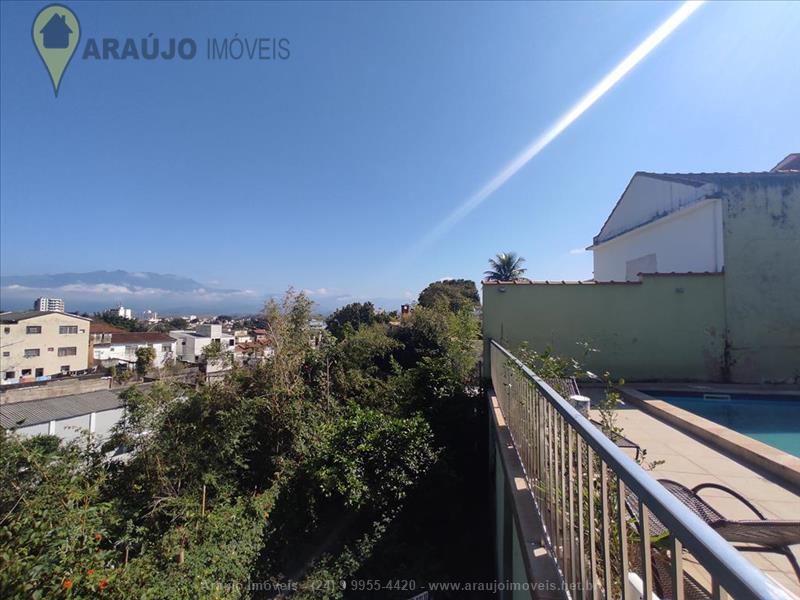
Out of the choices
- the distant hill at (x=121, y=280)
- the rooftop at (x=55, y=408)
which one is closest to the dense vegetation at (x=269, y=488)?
→ the rooftop at (x=55, y=408)

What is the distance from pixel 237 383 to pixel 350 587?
4.27 metres

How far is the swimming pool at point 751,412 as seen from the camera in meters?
4.93

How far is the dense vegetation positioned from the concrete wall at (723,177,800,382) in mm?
5802

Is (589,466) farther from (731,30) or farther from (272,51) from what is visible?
(731,30)

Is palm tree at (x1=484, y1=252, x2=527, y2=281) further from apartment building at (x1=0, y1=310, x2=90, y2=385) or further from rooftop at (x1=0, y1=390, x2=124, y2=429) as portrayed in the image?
apartment building at (x1=0, y1=310, x2=90, y2=385)

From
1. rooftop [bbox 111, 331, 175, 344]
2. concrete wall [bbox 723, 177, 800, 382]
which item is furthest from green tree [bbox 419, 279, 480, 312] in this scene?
rooftop [bbox 111, 331, 175, 344]

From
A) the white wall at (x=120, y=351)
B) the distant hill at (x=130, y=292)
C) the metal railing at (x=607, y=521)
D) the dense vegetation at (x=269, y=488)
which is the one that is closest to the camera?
the metal railing at (x=607, y=521)

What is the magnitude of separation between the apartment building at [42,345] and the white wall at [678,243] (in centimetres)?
5200

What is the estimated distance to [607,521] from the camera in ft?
4.33

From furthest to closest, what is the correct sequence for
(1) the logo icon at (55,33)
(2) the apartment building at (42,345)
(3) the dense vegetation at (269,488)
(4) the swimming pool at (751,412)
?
(2) the apartment building at (42,345), (1) the logo icon at (55,33), (4) the swimming pool at (751,412), (3) the dense vegetation at (269,488)

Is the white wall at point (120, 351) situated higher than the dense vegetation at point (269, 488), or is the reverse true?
the dense vegetation at point (269, 488)

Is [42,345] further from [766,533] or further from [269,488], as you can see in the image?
[766,533]

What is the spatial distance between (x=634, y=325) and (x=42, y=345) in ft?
184

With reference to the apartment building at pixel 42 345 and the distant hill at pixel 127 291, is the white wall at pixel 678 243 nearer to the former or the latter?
the apartment building at pixel 42 345
